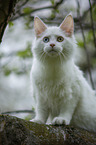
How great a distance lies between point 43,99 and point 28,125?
113 cm

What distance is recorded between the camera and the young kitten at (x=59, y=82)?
3236 millimetres

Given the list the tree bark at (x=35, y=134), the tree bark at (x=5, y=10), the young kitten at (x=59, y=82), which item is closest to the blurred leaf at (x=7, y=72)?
the young kitten at (x=59, y=82)

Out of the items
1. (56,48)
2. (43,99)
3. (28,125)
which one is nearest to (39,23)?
(56,48)

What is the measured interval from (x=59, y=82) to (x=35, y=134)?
1.23 meters

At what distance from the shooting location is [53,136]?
7.77 feet

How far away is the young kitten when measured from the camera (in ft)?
10.6

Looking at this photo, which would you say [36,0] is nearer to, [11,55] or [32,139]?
[11,55]

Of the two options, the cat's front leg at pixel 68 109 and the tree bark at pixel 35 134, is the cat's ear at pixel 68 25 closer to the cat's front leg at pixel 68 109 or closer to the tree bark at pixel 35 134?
the cat's front leg at pixel 68 109

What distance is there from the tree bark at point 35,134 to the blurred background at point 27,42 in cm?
105

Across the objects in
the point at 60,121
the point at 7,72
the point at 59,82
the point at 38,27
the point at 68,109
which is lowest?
the point at 60,121

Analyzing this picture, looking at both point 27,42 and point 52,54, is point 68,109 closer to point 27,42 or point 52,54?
point 52,54

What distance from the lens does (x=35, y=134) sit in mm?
2242

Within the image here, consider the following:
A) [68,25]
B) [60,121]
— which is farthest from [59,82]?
[68,25]

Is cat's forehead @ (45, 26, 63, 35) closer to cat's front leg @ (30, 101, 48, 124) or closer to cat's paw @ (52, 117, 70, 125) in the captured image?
cat's front leg @ (30, 101, 48, 124)
